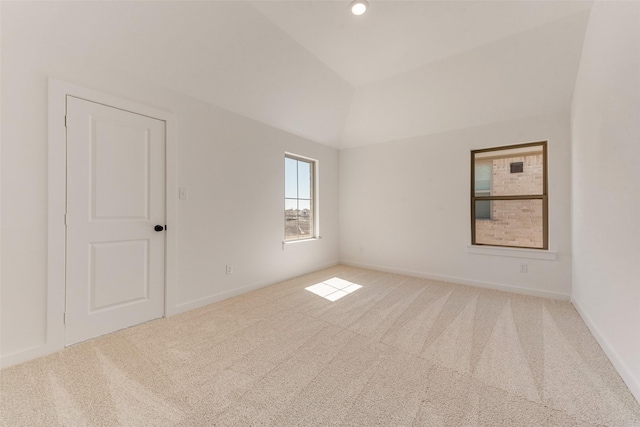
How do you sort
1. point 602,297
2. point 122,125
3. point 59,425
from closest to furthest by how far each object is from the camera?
point 59,425, point 602,297, point 122,125

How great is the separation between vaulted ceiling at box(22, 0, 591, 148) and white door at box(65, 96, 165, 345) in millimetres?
614

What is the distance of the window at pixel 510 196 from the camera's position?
3.39m

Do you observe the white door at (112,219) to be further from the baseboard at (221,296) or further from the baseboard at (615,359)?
the baseboard at (615,359)

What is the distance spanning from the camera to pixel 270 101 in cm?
336

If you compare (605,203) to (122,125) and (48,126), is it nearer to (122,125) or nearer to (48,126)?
(122,125)

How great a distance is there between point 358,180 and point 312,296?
257 cm

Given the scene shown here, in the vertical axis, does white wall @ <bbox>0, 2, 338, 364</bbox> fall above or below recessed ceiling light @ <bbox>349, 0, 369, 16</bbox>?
below

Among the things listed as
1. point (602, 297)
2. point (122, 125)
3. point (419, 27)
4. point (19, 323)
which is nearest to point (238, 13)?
point (122, 125)

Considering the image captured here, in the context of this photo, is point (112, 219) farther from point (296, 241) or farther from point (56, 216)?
point (296, 241)

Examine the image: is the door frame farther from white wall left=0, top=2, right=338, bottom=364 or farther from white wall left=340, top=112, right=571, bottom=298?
white wall left=340, top=112, right=571, bottom=298

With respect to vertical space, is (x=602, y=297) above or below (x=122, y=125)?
below

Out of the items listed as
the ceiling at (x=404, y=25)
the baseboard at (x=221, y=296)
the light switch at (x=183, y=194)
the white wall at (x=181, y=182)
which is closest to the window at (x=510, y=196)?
the ceiling at (x=404, y=25)

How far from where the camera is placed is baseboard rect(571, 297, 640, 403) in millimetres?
1496

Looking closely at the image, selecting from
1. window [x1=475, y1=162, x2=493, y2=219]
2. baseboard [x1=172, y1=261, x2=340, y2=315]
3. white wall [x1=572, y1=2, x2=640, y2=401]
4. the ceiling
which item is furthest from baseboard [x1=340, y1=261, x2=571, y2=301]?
the ceiling
